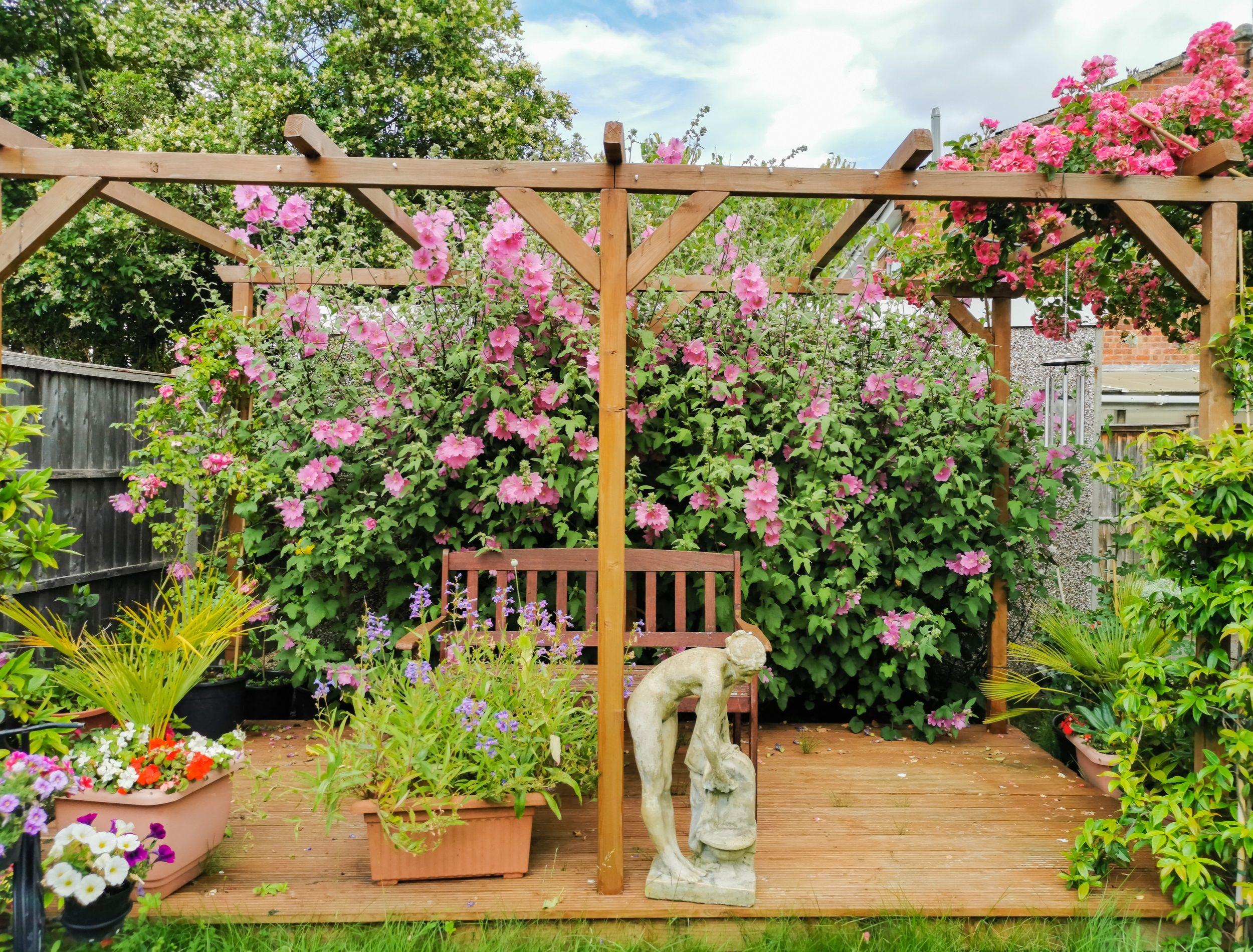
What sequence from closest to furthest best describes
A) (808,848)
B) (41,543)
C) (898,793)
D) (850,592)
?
(41,543), (808,848), (898,793), (850,592)

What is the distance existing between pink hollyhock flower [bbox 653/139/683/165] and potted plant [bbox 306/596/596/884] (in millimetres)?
1902

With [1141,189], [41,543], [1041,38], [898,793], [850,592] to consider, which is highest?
[1041,38]

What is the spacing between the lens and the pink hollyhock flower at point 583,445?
3.74m

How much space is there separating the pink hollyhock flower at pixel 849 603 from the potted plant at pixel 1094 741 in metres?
1.00

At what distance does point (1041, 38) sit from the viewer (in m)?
18.3

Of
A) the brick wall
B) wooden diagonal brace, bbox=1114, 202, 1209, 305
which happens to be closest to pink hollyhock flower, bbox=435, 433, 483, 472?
wooden diagonal brace, bbox=1114, 202, 1209, 305

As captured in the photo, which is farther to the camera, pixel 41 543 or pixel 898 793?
pixel 898 793

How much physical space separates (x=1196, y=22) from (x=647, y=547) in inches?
431

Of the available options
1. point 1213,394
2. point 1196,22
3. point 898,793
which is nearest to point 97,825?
point 898,793

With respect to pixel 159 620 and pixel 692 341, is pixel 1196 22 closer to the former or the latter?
pixel 692 341

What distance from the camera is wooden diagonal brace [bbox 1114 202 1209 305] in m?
2.71

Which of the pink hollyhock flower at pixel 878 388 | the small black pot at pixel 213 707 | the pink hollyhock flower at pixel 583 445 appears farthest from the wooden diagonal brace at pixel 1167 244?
the small black pot at pixel 213 707

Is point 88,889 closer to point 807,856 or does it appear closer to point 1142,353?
point 807,856

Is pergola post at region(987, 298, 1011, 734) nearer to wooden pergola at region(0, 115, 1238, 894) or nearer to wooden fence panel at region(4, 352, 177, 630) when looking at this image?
wooden pergola at region(0, 115, 1238, 894)
